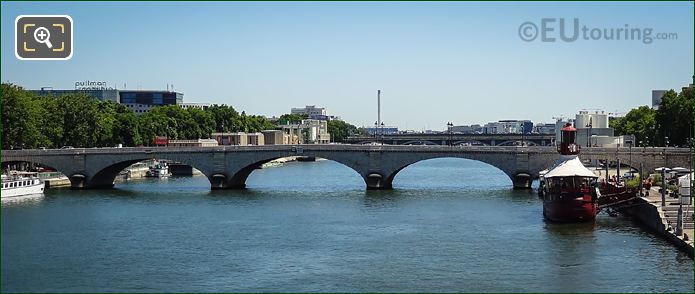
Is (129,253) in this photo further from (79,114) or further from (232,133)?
(232,133)

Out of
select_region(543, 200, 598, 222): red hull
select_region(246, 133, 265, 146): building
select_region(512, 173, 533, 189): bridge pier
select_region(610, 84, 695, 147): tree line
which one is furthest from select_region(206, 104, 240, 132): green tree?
select_region(543, 200, 598, 222): red hull

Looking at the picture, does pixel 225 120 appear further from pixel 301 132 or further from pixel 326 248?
pixel 326 248

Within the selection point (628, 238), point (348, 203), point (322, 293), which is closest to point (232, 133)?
point (348, 203)

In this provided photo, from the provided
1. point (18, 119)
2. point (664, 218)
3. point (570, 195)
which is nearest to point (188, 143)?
point (18, 119)

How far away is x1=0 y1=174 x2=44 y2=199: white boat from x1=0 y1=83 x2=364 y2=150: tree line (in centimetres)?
870

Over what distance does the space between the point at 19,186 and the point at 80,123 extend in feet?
97.2

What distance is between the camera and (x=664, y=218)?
149 feet

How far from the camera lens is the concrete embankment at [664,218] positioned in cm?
4047

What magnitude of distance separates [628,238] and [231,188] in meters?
42.6

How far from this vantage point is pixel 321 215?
57.6 meters

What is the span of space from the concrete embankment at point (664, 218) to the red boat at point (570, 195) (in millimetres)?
2580

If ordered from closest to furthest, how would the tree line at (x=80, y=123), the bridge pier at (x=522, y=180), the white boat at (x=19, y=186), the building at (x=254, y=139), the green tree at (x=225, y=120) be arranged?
1. the white boat at (x=19, y=186)
2. the bridge pier at (x=522, y=180)
3. the tree line at (x=80, y=123)
4. the building at (x=254, y=139)
5. the green tree at (x=225, y=120)

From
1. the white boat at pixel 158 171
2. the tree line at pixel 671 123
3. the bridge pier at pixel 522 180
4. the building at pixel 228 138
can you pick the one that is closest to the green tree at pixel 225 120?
the building at pixel 228 138

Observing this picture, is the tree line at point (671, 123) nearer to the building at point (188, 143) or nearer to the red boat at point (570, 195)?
the red boat at point (570, 195)
